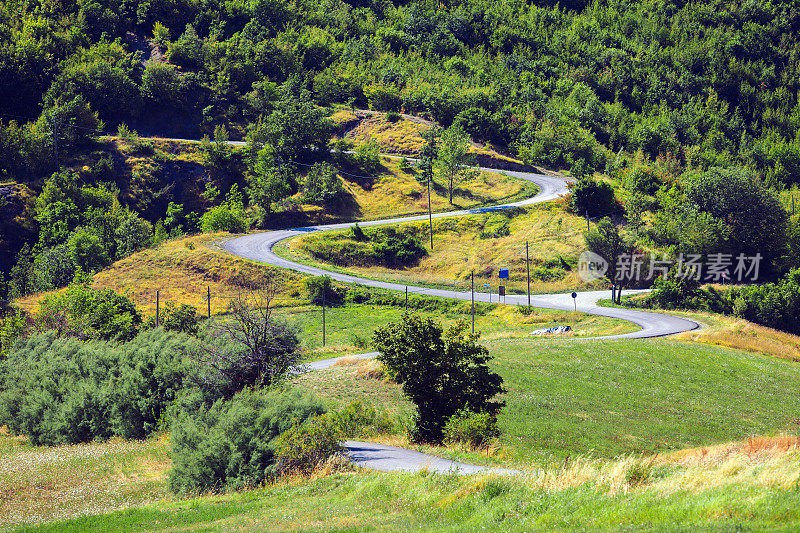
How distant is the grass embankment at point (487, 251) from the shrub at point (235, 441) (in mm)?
56870

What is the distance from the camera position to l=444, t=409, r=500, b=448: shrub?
2741cm

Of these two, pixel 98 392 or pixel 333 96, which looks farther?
pixel 333 96

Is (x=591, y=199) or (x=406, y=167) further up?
(x=406, y=167)

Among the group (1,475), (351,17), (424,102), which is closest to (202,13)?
(351,17)

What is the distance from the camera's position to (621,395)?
40812 mm

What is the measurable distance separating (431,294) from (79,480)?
177ft

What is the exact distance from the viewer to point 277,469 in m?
23.3

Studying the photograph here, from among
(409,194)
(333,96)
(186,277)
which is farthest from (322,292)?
(333,96)

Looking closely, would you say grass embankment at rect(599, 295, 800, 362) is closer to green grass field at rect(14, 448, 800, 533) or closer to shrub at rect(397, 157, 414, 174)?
green grass field at rect(14, 448, 800, 533)

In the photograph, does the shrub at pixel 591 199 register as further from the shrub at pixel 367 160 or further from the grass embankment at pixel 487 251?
the shrub at pixel 367 160

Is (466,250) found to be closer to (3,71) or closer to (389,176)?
(389,176)

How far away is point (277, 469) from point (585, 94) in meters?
143

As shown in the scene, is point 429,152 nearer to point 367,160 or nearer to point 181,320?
point 367,160

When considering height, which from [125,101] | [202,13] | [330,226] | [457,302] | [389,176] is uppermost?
[202,13]
